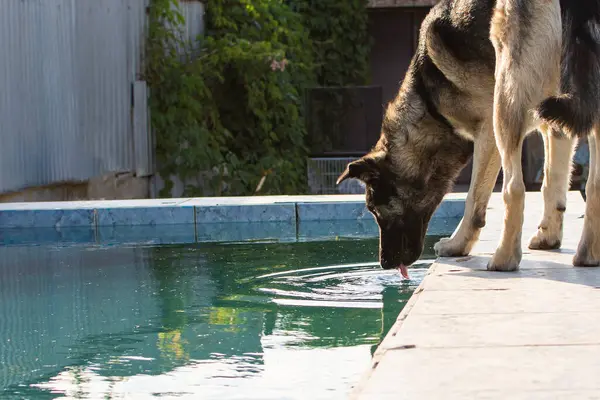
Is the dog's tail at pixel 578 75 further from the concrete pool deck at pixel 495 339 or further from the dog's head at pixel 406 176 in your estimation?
the dog's head at pixel 406 176

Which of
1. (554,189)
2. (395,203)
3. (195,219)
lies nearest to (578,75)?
(554,189)

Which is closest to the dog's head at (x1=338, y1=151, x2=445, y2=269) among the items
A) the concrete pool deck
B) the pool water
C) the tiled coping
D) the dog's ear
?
the dog's ear

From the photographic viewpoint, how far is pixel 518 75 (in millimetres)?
3701

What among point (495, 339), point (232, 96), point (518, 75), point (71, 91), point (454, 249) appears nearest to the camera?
point (495, 339)

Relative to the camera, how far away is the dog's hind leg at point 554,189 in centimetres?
461

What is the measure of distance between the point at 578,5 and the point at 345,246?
2590 mm

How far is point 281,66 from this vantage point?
1175 cm

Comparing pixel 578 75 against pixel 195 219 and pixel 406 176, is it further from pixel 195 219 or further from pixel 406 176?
pixel 195 219

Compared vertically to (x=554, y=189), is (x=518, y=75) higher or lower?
higher

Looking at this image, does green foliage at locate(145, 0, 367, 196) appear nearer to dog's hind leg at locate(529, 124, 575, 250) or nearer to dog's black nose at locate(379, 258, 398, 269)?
dog's black nose at locate(379, 258, 398, 269)

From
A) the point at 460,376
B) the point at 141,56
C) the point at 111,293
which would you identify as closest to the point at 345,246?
the point at 111,293

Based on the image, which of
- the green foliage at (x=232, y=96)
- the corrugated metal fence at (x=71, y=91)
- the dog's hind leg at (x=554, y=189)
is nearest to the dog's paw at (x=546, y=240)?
the dog's hind leg at (x=554, y=189)

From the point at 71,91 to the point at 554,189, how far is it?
5.83 m

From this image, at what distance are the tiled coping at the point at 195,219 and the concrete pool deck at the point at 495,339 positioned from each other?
3122 mm
